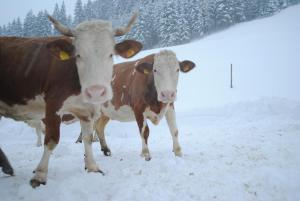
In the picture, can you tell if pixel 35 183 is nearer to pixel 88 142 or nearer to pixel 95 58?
pixel 88 142

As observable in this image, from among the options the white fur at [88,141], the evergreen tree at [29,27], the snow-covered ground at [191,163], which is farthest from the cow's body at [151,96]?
the evergreen tree at [29,27]

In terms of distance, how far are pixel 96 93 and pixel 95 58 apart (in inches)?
24.5

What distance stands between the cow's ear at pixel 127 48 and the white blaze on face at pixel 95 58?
303 millimetres

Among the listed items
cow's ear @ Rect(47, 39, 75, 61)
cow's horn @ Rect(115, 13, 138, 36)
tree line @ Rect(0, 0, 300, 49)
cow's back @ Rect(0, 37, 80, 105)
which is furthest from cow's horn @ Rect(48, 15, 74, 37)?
tree line @ Rect(0, 0, 300, 49)

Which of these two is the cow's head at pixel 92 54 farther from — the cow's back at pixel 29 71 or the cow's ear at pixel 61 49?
the cow's back at pixel 29 71

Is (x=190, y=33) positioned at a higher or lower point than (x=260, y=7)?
lower

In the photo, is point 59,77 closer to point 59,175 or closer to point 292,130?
point 59,175

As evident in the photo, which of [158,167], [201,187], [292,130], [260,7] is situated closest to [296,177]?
[201,187]

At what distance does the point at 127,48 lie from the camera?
5.14m

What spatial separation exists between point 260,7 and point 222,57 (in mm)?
36400

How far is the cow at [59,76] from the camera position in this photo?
4273mm

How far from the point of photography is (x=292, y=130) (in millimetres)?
8859

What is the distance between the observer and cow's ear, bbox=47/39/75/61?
4.41 m

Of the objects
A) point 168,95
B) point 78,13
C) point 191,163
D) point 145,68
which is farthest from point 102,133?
point 78,13
